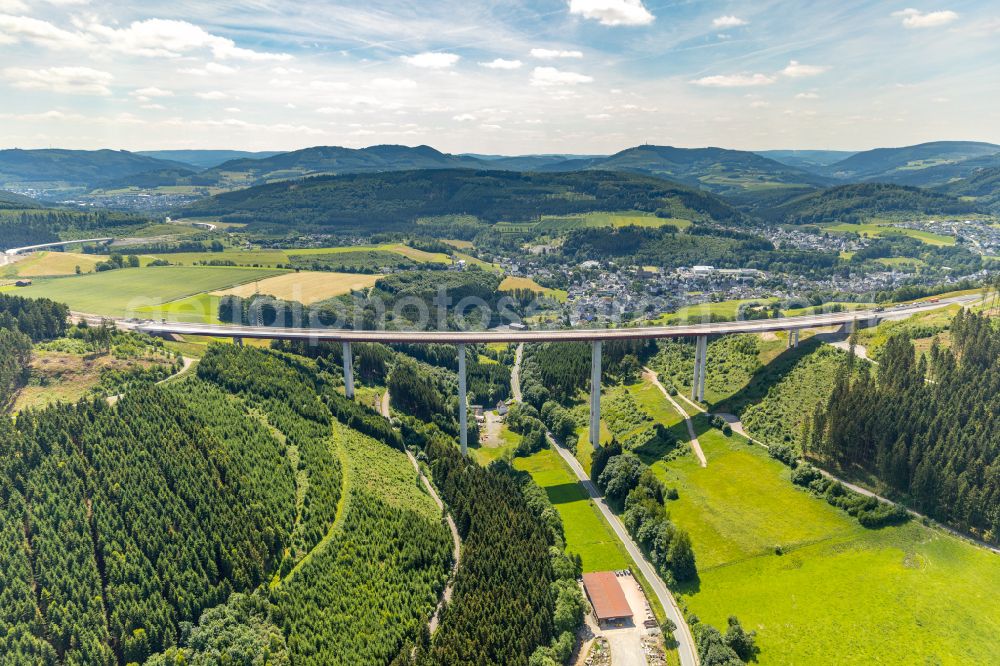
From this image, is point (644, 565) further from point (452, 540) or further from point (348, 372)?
point (348, 372)

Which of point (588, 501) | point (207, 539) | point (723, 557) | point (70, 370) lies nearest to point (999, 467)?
A: point (723, 557)

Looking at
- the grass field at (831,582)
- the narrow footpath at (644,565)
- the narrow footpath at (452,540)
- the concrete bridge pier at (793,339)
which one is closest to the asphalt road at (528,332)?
the concrete bridge pier at (793,339)

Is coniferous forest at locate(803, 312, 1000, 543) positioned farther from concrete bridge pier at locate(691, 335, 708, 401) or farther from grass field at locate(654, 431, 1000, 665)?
concrete bridge pier at locate(691, 335, 708, 401)

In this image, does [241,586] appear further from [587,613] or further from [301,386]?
[301,386]

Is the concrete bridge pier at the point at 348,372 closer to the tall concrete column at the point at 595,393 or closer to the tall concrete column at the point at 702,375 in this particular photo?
the tall concrete column at the point at 595,393

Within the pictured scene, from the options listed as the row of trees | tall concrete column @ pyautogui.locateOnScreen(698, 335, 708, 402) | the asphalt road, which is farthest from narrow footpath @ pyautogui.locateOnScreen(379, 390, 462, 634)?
tall concrete column @ pyautogui.locateOnScreen(698, 335, 708, 402)


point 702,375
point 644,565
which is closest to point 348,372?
point 644,565
